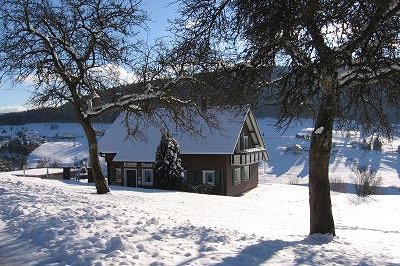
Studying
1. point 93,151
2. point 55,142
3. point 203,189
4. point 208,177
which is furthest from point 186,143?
point 55,142

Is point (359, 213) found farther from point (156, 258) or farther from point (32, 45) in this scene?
point (156, 258)

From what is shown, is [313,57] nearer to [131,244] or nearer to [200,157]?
[131,244]

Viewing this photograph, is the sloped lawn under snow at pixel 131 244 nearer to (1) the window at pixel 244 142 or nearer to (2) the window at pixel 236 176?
(2) the window at pixel 236 176

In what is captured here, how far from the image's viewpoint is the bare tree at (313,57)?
879cm

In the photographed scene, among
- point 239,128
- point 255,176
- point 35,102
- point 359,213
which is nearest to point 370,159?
point 255,176

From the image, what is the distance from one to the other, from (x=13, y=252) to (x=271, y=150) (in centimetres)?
11330

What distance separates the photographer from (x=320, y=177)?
1242 centimetres

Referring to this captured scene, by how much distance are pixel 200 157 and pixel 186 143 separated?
1702 millimetres

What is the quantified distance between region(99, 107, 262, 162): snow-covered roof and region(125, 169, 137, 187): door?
1.16 metres

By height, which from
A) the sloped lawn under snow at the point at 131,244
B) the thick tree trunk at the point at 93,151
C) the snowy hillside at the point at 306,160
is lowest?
the snowy hillside at the point at 306,160

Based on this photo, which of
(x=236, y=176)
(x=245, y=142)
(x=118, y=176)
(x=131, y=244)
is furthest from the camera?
(x=245, y=142)

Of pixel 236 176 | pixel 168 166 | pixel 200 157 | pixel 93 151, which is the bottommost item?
pixel 236 176

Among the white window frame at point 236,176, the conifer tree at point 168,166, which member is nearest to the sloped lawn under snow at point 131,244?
the conifer tree at point 168,166

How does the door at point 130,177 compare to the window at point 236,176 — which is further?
the door at point 130,177
